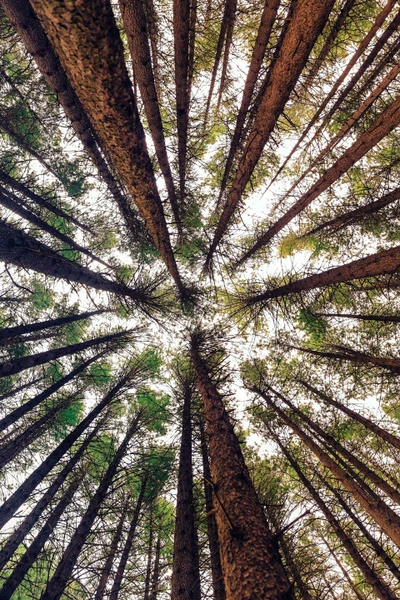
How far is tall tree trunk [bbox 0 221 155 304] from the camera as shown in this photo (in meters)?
5.18

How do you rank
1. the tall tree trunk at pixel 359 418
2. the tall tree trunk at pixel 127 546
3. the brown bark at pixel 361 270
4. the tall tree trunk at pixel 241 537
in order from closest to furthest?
1. the tall tree trunk at pixel 241 537
2. the brown bark at pixel 361 270
3. the tall tree trunk at pixel 127 546
4. the tall tree trunk at pixel 359 418

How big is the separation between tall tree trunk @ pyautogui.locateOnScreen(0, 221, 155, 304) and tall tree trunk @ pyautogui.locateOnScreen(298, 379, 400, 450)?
22.6 feet

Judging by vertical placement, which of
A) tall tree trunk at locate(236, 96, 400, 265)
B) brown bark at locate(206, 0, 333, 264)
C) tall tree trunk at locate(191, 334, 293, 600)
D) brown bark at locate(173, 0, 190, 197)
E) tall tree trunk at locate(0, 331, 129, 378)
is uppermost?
tall tree trunk at locate(0, 331, 129, 378)

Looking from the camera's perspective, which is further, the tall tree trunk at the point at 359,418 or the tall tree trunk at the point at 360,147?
the tall tree trunk at the point at 359,418

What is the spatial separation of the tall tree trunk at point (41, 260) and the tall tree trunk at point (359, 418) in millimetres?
6884

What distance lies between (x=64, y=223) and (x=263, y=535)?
10.3 m

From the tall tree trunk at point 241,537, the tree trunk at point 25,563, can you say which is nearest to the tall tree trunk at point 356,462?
the tall tree trunk at point 241,537

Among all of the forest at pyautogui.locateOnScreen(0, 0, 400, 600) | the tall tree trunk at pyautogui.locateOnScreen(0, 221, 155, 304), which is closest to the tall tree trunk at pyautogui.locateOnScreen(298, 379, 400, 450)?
the forest at pyautogui.locateOnScreen(0, 0, 400, 600)

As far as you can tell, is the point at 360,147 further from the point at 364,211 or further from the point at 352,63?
the point at 352,63

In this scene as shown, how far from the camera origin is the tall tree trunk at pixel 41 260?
518cm

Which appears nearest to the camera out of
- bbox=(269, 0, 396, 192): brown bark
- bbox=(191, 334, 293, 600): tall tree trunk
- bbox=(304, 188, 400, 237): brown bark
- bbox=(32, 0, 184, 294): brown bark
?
bbox=(32, 0, 184, 294): brown bark

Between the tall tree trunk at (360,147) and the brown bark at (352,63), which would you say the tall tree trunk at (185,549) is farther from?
the brown bark at (352,63)

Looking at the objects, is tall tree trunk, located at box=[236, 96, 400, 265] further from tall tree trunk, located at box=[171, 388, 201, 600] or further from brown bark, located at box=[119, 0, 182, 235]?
tall tree trunk, located at box=[171, 388, 201, 600]

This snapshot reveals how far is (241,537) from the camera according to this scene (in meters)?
2.69
